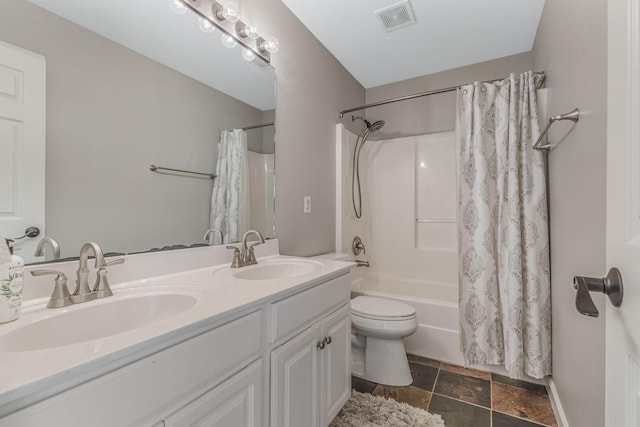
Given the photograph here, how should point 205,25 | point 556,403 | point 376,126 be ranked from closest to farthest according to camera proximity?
point 205,25, point 556,403, point 376,126

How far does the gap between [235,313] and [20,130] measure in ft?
2.57

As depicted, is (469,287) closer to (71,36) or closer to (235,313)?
(235,313)

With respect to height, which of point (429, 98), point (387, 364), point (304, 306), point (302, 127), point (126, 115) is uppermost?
point (429, 98)

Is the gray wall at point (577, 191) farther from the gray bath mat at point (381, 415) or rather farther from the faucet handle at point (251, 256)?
the faucet handle at point (251, 256)

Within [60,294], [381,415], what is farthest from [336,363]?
[60,294]

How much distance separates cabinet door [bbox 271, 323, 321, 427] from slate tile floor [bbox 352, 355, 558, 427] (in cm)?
72

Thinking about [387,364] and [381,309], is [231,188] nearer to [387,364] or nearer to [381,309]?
[381,309]

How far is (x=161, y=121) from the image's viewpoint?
1.12m

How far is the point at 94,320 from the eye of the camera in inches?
31.1

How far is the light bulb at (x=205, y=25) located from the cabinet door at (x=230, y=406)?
143 cm

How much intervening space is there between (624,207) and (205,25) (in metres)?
1.59

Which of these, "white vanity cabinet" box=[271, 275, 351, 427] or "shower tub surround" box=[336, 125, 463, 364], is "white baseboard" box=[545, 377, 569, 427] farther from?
"white vanity cabinet" box=[271, 275, 351, 427]

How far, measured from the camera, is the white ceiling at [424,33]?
Result: 1737 millimetres

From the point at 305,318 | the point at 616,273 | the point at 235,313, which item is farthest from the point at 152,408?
the point at 616,273
